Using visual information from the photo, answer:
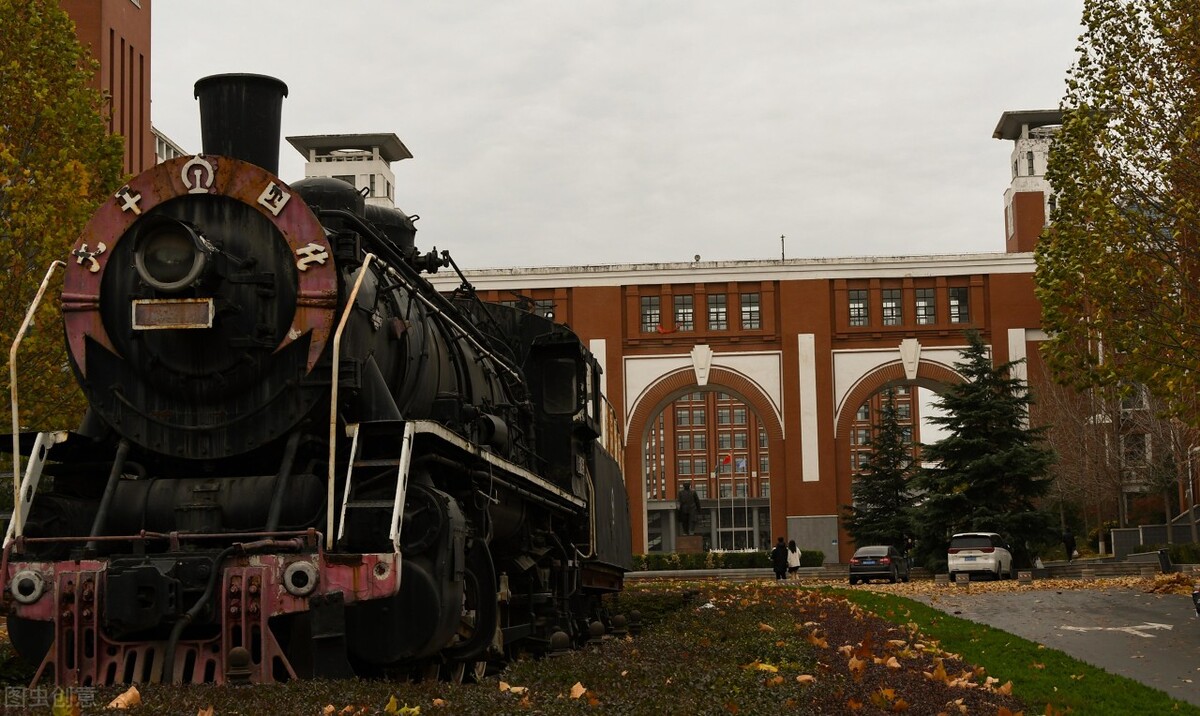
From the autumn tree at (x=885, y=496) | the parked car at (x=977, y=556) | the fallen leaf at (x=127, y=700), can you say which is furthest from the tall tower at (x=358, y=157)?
the fallen leaf at (x=127, y=700)

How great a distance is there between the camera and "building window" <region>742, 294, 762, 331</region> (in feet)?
179

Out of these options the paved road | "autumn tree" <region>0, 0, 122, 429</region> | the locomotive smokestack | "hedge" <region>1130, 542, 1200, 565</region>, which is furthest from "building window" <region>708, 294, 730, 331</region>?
the locomotive smokestack

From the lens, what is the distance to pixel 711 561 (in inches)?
1914

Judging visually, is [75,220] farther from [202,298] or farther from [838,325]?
[838,325]

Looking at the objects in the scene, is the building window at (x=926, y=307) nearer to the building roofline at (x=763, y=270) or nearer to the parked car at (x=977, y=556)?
the building roofline at (x=763, y=270)

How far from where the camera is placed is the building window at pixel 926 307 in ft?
177

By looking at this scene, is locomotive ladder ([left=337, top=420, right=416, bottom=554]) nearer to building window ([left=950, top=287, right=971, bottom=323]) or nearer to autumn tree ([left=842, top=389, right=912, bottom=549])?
autumn tree ([left=842, top=389, right=912, bottom=549])

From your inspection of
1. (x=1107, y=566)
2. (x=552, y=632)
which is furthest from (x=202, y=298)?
(x=1107, y=566)

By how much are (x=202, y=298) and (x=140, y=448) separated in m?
1.10

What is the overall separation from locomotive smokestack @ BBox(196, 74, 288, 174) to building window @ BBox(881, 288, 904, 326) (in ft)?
152

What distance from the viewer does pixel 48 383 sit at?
59.4 ft

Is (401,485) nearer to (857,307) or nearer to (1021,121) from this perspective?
(857,307)

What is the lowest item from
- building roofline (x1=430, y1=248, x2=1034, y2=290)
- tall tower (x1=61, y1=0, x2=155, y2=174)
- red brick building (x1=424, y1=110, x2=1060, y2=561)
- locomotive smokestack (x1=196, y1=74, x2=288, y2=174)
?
locomotive smokestack (x1=196, y1=74, x2=288, y2=174)

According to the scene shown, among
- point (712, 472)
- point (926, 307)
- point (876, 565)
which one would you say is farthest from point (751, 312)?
point (712, 472)
